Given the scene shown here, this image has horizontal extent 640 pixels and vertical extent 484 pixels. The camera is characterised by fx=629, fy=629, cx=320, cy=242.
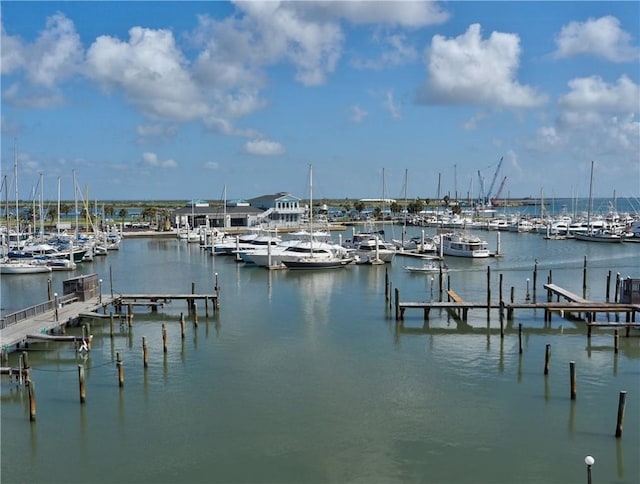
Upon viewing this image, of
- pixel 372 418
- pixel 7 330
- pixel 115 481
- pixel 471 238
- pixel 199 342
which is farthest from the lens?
pixel 471 238

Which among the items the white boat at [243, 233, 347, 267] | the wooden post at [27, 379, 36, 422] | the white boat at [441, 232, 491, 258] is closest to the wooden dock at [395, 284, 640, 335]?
the wooden post at [27, 379, 36, 422]

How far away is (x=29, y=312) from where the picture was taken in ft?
110

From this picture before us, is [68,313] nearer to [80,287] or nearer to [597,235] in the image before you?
[80,287]

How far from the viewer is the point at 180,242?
3797 inches

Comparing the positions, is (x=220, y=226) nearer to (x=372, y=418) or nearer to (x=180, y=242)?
(x=180, y=242)

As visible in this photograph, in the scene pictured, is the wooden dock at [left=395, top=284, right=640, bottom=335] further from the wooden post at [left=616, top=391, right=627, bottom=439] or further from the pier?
the pier

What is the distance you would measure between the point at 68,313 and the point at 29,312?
78.9 inches

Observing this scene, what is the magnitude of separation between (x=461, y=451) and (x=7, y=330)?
2229 centimetres

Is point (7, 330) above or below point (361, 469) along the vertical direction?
above

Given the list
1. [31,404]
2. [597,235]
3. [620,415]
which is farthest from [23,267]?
[597,235]

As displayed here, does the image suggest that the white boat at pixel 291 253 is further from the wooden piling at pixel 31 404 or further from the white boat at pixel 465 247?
the wooden piling at pixel 31 404

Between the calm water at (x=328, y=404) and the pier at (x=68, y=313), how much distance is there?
0.97 metres

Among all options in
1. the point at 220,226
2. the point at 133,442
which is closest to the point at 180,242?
the point at 220,226

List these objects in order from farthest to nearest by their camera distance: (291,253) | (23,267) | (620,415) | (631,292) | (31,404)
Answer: (291,253)
(23,267)
(631,292)
(31,404)
(620,415)
